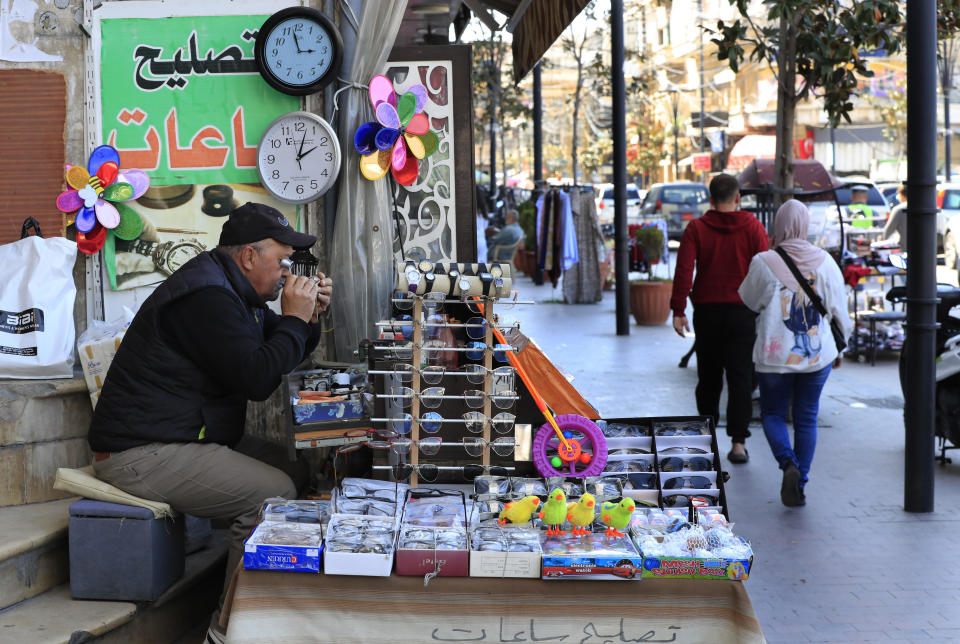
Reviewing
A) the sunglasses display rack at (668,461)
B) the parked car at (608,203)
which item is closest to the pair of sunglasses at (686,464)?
the sunglasses display rack at (668,461)

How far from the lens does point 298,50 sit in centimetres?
548

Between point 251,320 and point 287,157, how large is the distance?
1544 mm

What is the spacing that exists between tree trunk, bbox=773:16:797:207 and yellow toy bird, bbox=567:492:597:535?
5.87 m

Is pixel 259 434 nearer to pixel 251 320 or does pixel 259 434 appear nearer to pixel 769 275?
pixel 251 320

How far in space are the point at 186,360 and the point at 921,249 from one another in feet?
13.7

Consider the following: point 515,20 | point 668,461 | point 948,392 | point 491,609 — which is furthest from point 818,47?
point 491,609

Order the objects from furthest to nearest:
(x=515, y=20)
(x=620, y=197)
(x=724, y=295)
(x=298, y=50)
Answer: (x=620, y=197) → (x=515, y=20) → (x=724, y=295) → (x=298, y=50)

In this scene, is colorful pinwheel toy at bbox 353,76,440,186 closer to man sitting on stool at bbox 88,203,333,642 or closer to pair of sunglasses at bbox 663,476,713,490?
man sitting on stool at bbox 88,203,333,642

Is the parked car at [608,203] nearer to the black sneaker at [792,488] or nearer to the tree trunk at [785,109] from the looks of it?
the tree trunk at [785,109]

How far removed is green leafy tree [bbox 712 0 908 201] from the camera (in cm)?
859

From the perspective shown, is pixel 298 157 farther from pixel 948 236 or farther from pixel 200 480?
pixel 948 236

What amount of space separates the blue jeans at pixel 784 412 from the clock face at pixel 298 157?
2.81 meters

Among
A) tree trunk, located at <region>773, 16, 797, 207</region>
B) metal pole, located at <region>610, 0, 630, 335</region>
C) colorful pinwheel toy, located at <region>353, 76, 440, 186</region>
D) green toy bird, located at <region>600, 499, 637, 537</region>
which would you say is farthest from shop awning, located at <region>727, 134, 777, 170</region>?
green toy bird, located at <region>600, 499, 637, 537</region>

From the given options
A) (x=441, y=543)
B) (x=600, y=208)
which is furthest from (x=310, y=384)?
(x=600, y=208)
